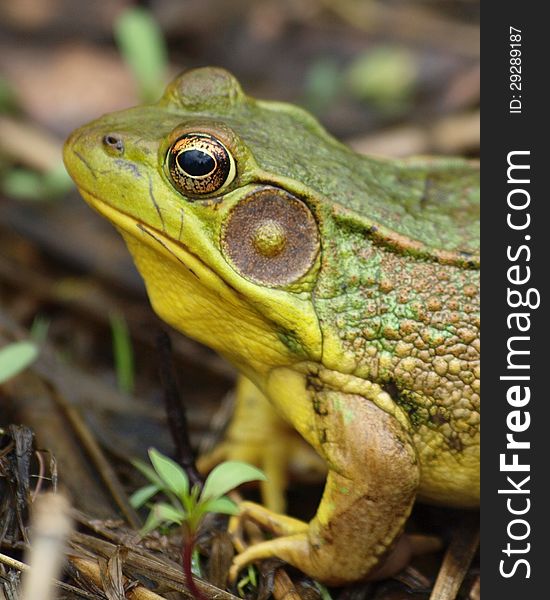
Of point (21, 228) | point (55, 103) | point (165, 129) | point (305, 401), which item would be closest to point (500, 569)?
point (305, 401)

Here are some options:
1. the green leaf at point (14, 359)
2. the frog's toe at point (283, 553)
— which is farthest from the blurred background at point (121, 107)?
the frog's toe at point (283, 553)

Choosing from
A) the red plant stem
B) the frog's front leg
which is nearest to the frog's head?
the frog's front leg

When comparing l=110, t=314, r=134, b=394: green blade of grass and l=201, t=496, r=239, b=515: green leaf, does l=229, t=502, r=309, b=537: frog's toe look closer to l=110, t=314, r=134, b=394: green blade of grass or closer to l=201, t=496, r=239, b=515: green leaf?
l=201, t=496, r=239, b=515: green leaf

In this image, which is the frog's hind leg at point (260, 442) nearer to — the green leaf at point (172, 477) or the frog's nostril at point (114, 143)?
the green leaf at point (172, 477)

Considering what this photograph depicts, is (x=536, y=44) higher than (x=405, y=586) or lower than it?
higher

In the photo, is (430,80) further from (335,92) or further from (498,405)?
(498,405)

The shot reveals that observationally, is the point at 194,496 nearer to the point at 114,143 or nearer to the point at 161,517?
the point at 161,517

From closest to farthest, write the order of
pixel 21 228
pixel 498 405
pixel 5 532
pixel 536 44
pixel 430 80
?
pixel 5 532 < pixel 498 405 < pixel 536 44 < pixel 21 228 < pixel 430 80
